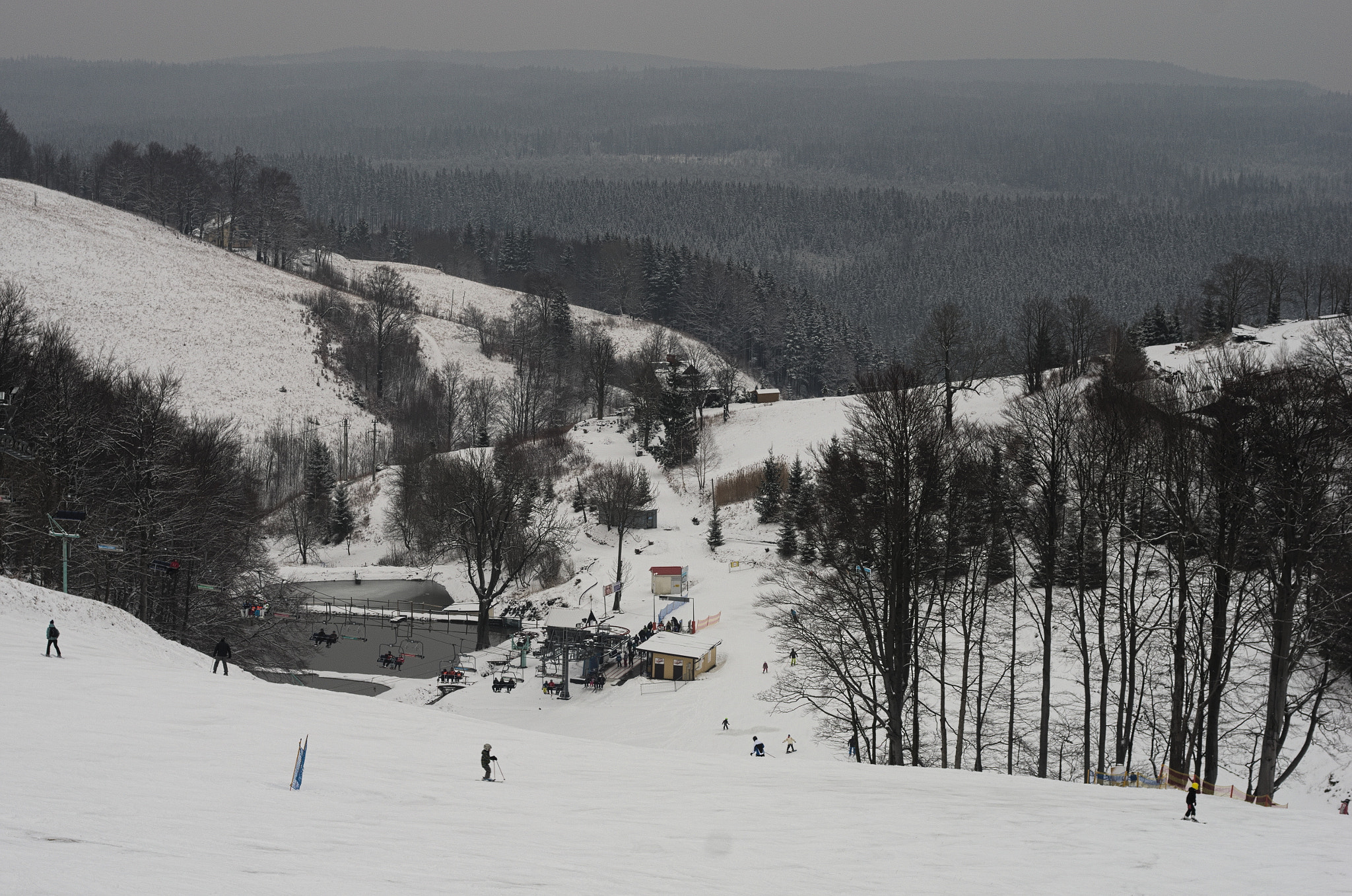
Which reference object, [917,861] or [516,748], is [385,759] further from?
[917,861]

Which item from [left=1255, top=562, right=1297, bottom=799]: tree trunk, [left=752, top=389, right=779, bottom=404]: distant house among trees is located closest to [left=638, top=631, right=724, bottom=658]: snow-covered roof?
[left=1255, top=562, right=1297, bottom=799]: tree trunk

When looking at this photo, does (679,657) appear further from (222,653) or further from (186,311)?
(186,311)

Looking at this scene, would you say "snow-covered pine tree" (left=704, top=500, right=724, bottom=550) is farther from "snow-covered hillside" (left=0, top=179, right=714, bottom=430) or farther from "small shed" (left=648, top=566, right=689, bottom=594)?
"snow-covered hillside" (left=0, top=179, right=714, bottom=430)

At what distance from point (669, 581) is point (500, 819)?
40363 millimetres

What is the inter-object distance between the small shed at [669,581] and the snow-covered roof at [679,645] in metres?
10.5

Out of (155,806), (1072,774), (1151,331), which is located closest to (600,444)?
(1151,331)

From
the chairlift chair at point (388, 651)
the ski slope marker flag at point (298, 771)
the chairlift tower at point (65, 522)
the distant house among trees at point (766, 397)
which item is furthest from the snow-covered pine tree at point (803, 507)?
the ski slope marker flag at point (298, 771)

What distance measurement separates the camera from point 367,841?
464 inches

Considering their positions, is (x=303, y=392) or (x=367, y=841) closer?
(x=367, y=841)

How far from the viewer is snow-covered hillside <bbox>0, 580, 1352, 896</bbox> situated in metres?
10.5

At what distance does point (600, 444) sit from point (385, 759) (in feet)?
205

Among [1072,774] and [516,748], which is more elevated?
[516,748]

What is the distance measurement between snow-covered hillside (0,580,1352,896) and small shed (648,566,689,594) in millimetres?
33468

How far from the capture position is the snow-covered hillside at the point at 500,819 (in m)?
10.5
